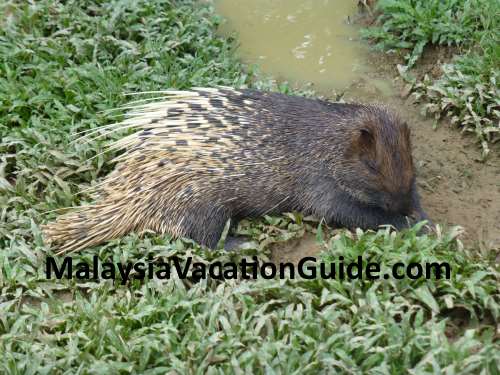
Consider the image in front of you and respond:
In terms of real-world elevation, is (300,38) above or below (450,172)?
above

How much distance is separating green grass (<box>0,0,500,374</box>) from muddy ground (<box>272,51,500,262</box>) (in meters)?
0.24

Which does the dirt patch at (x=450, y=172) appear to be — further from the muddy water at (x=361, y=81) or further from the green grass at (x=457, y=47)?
the green grass at (x=457, y=47)

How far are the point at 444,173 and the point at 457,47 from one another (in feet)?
4.63

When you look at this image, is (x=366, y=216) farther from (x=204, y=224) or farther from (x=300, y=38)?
(x=300, y=38)

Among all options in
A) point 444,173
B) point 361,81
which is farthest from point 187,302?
point 361,81

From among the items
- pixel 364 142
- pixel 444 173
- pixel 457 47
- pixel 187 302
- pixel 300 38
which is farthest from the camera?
pixel 300 38

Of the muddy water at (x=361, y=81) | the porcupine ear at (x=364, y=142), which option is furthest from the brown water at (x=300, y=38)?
the porcupine ear at (x=364, y=142)

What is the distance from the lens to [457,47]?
18.8 feet

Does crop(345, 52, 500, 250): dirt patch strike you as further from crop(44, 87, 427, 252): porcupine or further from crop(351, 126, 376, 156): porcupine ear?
crop(351, 126, 376, 156): porcupine ear

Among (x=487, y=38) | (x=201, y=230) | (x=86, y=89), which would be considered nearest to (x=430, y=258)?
(x=201, y=230)

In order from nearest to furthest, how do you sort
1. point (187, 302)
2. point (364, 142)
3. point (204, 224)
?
point (187, 302), point (364, 142), point (204, 224)

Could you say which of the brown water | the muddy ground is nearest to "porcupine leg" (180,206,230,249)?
the muddy ground

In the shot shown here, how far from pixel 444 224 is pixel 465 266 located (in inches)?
21.8

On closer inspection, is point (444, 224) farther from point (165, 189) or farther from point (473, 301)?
point (165, 189)
